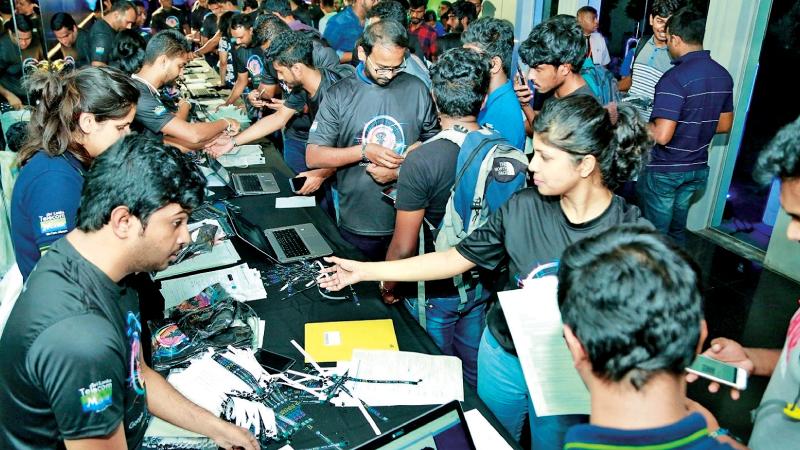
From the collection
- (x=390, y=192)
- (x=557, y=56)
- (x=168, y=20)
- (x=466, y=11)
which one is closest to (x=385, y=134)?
(x=390, y=192)

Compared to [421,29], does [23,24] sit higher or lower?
higher

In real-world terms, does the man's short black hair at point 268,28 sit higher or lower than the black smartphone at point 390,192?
higher

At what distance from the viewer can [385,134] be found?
2.90m

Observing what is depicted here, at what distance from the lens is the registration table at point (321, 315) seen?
1.67m

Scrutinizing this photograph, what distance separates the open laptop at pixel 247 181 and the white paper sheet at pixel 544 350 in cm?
210

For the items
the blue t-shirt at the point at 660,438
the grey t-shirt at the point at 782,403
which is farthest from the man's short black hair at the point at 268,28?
the blue t-shirt at the point at 660,438

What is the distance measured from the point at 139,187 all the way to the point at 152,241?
0.13 m

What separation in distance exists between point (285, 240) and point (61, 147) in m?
1.09

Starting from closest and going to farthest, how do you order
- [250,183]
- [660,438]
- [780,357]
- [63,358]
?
[660,438] → [63,358] → [780,357] → [250,183]

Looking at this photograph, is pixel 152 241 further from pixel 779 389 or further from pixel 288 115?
pixel 288 115

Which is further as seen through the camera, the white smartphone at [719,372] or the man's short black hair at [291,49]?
the man's short black hair at [291,49]

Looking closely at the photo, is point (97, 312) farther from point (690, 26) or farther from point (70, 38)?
point (70, 38)

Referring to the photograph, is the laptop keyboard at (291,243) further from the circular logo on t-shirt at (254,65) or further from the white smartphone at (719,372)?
the circular logo on t-shirt at (254,65)

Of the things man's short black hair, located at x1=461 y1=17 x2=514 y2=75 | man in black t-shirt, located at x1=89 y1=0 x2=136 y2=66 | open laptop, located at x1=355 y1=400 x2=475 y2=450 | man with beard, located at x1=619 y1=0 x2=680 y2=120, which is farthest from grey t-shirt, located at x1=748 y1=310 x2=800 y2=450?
man in black t-shirt, located at x1=89 y1=0 x2=136 y2=66
